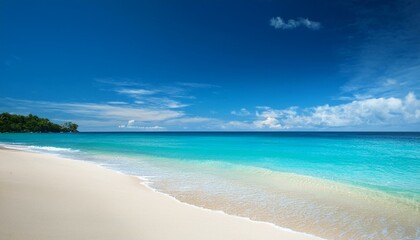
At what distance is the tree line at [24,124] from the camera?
351 feet

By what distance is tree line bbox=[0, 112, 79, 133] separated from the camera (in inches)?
4213

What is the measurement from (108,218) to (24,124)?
13901 cm

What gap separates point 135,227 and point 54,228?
1.36 m

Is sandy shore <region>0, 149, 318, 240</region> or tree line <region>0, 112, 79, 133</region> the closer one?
sandy shore <region>0, 149, 318, 240</region>

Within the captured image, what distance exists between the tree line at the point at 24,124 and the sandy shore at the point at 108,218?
13155 centimetres

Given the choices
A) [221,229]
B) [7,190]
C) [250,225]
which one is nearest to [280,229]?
[250,225]

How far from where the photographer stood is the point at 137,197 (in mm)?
6809

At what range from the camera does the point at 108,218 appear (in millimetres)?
4906

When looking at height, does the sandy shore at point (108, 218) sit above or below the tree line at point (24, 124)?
below

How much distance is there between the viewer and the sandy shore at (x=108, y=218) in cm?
411

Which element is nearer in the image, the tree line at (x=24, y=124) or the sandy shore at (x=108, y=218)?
the sandy shore at (x=108, y=218)

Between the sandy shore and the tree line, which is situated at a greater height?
the tree line

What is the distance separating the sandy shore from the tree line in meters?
132

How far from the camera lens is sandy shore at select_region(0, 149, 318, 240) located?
411 centimetres
